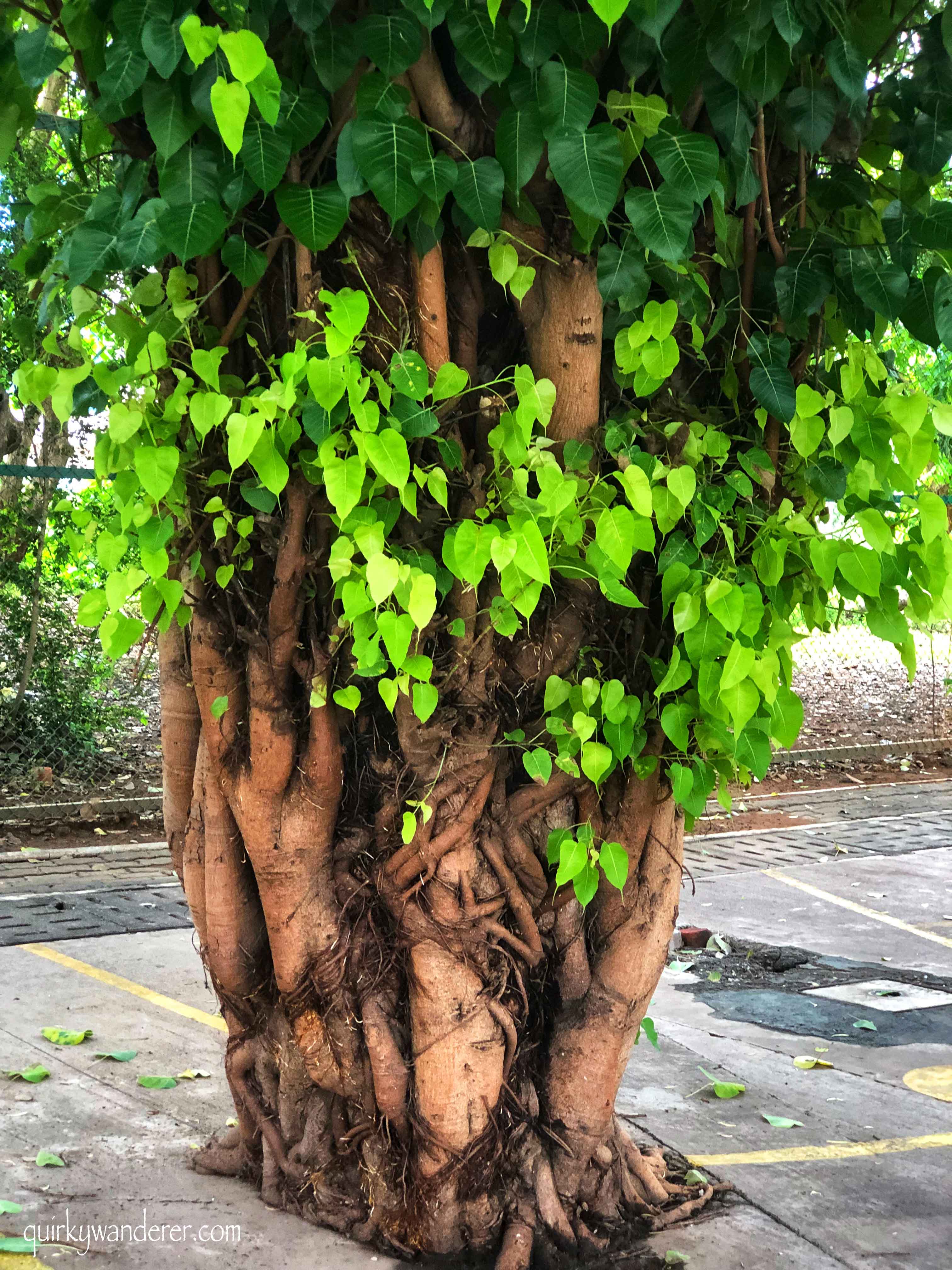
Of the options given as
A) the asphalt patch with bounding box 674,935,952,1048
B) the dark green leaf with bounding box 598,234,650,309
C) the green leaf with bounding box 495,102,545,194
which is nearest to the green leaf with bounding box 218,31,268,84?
the green leaf with bounding box 495,102,545,194

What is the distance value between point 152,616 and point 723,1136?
2540 millimetres

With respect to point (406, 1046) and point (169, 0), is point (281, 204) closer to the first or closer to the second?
point (169, 0)

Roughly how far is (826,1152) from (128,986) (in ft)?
9.69

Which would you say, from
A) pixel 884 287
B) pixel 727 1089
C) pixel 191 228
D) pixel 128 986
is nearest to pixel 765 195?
pixel 884 287

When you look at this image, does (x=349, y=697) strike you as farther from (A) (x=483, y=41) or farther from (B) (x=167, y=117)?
(A) (x=483, y=41)

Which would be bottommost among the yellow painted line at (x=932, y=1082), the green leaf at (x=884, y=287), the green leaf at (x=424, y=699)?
the yellow painted line at (x=932, y=1082)

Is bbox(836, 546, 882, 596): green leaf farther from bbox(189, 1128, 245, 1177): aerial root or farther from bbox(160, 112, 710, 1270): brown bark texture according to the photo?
bbox(189, 1128, 245, 1177): aerial root

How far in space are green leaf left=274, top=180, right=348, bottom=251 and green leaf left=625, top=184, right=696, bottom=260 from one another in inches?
22.1

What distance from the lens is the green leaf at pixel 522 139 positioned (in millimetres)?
2359

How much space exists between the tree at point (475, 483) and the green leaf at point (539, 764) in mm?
15

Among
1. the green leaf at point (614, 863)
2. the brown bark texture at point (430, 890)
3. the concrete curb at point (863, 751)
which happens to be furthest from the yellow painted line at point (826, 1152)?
the concrete curb at point (863, 751)

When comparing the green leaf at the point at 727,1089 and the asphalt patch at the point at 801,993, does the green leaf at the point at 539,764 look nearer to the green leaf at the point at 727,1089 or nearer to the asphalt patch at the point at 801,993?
the green leaf at the point at 727,1089

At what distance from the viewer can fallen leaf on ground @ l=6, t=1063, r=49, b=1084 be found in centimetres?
409

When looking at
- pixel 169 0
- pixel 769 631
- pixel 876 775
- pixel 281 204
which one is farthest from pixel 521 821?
pixel 876 775
